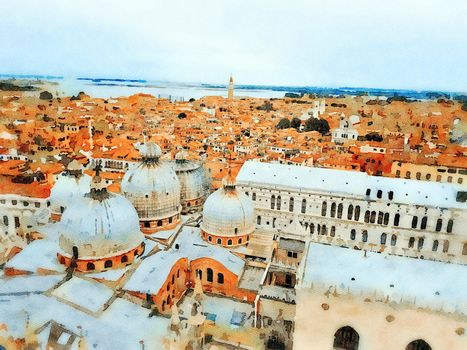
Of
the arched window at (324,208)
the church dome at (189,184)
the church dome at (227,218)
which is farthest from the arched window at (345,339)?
the arched window at (324,208)

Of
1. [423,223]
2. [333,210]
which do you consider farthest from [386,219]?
[333,210]

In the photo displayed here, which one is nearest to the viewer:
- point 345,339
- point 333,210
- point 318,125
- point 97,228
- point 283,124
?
point 345,339

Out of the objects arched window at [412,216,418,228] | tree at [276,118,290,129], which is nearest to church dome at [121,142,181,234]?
arched window at [412,216,418,228]

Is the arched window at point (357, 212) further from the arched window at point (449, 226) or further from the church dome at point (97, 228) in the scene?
the church dome at point (97, 228)

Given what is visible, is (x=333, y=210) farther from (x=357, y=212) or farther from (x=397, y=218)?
(x=397, y=218)

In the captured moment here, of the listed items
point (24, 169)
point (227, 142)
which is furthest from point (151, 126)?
point (24, 169)
